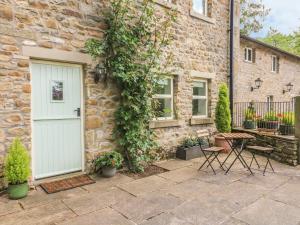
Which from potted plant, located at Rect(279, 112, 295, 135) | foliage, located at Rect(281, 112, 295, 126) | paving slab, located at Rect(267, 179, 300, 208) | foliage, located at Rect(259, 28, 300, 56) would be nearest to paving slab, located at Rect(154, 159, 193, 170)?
paving slab, located at Rect(267, 179, 300, 208)

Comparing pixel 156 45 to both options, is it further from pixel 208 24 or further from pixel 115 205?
pixel 115 205

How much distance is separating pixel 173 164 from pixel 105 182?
6.43 ft

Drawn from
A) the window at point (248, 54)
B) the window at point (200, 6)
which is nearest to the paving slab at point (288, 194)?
the window at point (200, 6)

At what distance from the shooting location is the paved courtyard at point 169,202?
3.04 metres

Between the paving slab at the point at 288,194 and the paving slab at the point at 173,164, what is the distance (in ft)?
6.95

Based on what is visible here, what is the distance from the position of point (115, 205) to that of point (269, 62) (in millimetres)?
12341

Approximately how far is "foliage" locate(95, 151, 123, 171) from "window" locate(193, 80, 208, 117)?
3410mm

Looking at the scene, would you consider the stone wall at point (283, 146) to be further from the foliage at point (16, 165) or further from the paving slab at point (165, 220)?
the foliage at point (16, 165)

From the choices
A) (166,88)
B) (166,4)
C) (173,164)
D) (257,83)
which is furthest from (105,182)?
(257,83)

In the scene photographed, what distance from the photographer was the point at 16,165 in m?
3.59

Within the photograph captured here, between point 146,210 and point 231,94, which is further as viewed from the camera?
point 231,94

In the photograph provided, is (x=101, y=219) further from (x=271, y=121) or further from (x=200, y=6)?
(x=200, y=6)

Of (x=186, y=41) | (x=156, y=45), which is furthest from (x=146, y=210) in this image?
(x=186, y=41)

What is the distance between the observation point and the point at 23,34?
400 centimetres
